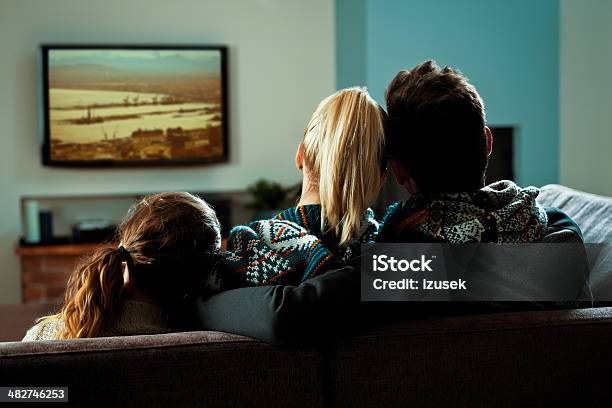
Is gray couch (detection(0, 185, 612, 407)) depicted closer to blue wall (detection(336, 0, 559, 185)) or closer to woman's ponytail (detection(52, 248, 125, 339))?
woman's ponytail (detection(52, 248, 125, 339))

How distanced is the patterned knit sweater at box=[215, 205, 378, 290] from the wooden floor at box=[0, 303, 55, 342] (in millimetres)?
1131

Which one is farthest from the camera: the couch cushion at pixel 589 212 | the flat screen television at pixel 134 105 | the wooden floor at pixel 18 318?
the flat screen television at pixel 134 105

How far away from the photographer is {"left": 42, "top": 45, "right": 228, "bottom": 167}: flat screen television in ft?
16.6

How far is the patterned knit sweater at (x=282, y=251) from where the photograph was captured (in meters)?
1.41

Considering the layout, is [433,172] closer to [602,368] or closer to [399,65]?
[602,368]

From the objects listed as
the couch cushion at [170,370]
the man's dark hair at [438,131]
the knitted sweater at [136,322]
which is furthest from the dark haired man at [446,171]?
the knitted sweater at [136,322]

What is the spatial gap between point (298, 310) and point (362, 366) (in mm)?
147

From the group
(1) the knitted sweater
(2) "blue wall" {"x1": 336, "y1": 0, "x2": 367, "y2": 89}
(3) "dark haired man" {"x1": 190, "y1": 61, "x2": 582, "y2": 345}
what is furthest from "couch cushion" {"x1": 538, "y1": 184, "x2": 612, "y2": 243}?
(2) "blue wall" {"x1": 336, "y1": 0, "x2": 367, "y2": 89}

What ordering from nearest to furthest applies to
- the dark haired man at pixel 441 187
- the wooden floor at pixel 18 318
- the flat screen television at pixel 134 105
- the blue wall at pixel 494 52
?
the dark haired man at pixel 441 187 < the wooden floor at pixel 18 318 < the flat screen television at pixel 134 105 < the blue wall at pixel 494 52

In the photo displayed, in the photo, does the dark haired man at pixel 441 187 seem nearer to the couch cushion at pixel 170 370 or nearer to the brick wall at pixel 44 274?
the couch cushion at pixel 170 370

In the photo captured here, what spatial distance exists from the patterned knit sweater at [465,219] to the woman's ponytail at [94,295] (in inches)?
19.9

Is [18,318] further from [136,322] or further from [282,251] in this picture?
[282,251]

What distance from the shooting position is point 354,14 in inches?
209

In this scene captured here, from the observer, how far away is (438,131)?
4.94 feet
